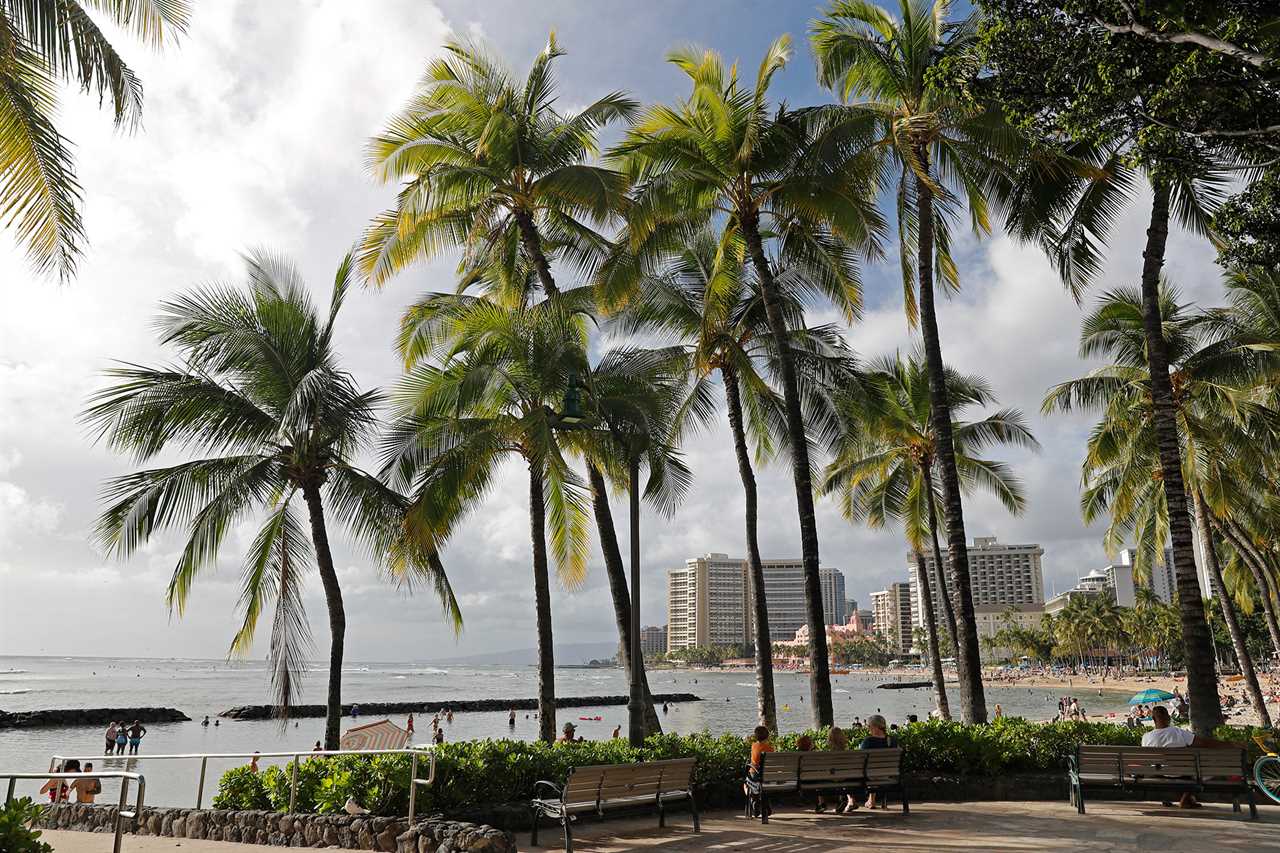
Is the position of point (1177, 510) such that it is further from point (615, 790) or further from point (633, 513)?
point (615, 790)

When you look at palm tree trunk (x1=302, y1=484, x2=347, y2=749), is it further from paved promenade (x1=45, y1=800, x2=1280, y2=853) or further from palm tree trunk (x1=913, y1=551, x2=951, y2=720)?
palm tree trunk (x1=913, y1=551, x2=951, y2=720)

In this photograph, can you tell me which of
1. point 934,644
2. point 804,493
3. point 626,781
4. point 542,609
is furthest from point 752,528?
point 934,644

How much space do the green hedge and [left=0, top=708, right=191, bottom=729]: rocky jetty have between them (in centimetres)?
5410

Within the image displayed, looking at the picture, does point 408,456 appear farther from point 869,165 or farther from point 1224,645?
point 1224,645

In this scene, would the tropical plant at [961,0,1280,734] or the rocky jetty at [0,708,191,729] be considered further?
the rocky jetty at [0,708,191,729]

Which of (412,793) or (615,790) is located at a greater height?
(412,793)

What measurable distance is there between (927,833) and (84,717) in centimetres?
6265

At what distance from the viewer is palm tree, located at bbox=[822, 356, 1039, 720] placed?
1033 inches

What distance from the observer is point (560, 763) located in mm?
9844

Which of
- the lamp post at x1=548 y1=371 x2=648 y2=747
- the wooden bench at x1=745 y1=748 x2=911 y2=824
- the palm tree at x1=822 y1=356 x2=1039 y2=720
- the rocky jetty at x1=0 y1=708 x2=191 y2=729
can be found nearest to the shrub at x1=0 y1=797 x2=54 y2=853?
the wooden bench at x1=745 y1=748 x2=911 y2=824

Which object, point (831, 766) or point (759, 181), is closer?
point (831, 766)

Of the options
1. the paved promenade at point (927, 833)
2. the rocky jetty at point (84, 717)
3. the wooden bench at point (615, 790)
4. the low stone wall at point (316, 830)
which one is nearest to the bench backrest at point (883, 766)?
the paved promenade at point (927, 833)

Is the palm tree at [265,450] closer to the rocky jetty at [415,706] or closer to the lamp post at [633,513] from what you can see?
the lamp post at [633,513]

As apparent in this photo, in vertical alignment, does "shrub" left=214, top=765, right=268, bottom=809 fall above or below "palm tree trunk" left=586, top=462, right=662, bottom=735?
below
